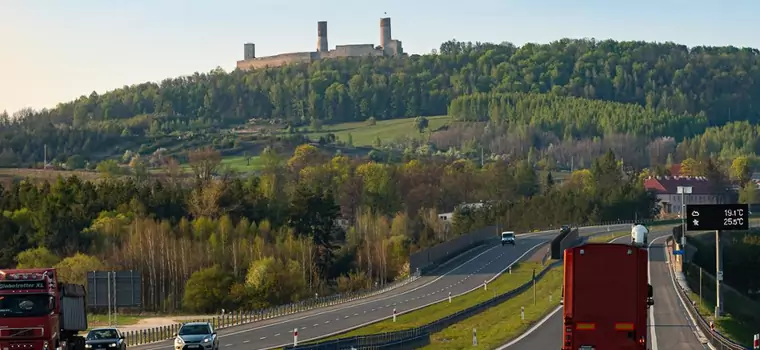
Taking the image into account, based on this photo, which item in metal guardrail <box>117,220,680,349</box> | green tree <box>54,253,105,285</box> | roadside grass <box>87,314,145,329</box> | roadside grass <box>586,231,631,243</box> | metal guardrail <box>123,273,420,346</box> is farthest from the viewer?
roadside grass <box>586,231,631,243</box>

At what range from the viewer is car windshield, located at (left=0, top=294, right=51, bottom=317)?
45969 mm

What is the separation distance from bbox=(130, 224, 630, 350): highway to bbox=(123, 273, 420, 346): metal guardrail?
130cm

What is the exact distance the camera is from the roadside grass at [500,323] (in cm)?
5950

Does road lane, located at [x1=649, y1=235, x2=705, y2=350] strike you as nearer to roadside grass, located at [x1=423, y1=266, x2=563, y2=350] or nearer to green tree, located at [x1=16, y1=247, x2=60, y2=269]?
roadside grass, located at [x1=423, y1=266, x2=563, y2=350]

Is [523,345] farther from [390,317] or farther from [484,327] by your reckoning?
[390,317]

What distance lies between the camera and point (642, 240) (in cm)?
9362

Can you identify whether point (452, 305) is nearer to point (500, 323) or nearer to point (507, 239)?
point (500, 323)

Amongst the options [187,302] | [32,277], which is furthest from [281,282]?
[32,277]

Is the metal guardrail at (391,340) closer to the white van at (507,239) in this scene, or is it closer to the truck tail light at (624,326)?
the truck tail light at (624,326)

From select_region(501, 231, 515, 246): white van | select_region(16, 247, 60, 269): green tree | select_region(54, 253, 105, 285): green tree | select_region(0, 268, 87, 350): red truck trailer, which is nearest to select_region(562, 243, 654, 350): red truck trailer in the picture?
select_region(0, 268, 87, 350): red truck trailer

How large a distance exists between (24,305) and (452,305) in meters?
47.3

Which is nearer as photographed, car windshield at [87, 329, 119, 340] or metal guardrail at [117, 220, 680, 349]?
car windshield at [87, 329, 119, 340]

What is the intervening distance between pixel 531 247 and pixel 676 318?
2911 inches

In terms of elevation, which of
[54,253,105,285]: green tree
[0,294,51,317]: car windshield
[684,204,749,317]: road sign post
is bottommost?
[54,253,105,285]: green tree
